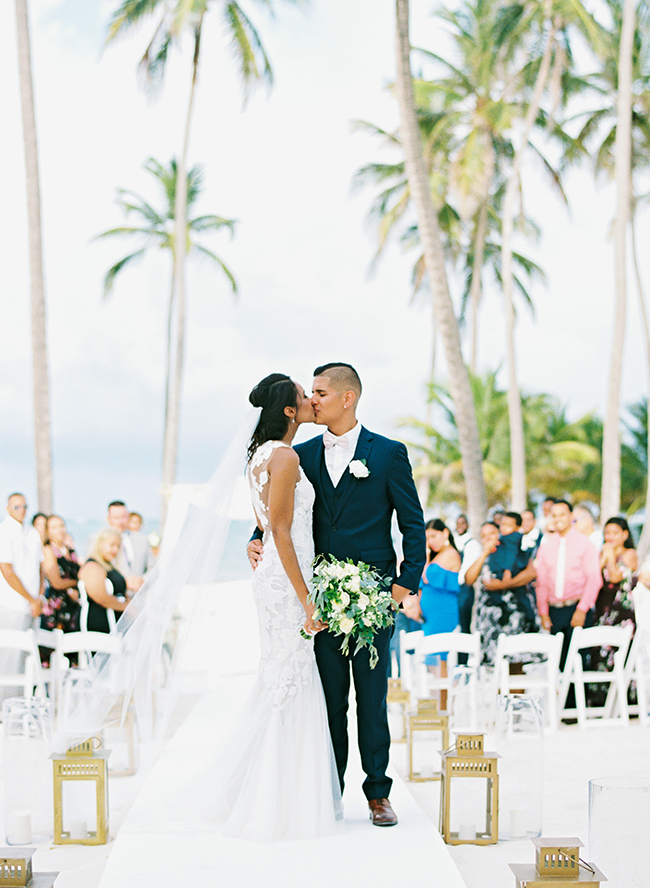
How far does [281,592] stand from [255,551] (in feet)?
0.75

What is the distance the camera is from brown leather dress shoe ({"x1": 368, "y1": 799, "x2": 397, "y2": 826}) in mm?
4523

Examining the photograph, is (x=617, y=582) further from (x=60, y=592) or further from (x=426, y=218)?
(x=426, y=218)

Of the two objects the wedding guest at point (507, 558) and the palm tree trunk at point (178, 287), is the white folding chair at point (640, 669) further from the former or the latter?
the palm tree trunk at point (178, 287)

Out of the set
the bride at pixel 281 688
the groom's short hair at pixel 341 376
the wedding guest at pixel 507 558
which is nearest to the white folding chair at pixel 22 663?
the bride at pixel 281 688

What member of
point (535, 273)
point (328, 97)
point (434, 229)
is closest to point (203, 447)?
point (328, 97)

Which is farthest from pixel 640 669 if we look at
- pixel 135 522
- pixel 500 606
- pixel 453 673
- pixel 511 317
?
pixel 511 317

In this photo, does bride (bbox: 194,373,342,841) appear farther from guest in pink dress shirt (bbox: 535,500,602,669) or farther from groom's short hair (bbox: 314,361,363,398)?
guest in pink dress shirt (bbox: 535,500,602,669)

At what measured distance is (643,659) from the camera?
8188 millimetres

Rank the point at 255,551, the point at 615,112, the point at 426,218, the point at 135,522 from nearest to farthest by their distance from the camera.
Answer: the point at 255,551 < the point at 135,522 < the point at 426,218 < the point at 615,112

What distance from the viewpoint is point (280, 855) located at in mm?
4086

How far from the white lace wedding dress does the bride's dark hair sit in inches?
2.5

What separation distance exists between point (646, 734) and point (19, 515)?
5.14 m

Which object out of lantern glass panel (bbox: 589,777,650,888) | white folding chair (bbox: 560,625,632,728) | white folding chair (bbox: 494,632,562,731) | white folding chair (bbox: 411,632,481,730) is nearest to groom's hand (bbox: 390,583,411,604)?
lantern glass panel (bbox: 589,777,650,888)

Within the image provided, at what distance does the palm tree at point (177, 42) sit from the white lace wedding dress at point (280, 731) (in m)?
17.3
